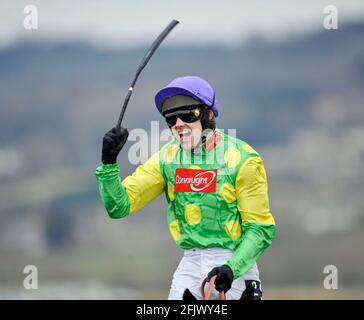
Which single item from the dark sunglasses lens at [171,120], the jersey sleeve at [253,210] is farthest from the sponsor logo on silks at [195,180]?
the dark sunglasses lens at [171,120]

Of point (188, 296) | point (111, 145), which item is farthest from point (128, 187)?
point (188, 296)

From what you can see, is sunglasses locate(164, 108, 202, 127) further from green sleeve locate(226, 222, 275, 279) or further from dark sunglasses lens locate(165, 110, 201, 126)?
green sleeve locate(226, 222, 275, 279)

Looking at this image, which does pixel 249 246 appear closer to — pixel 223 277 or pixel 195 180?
pixel 223 277

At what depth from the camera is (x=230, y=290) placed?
4.07 metres

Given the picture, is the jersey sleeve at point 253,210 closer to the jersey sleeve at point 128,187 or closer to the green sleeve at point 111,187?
the jersey sleeve at point 128,187

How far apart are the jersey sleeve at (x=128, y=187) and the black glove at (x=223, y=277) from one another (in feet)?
1.78

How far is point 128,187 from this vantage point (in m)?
4.19

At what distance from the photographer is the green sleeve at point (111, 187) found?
4027mm

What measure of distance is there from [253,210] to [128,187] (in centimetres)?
61
